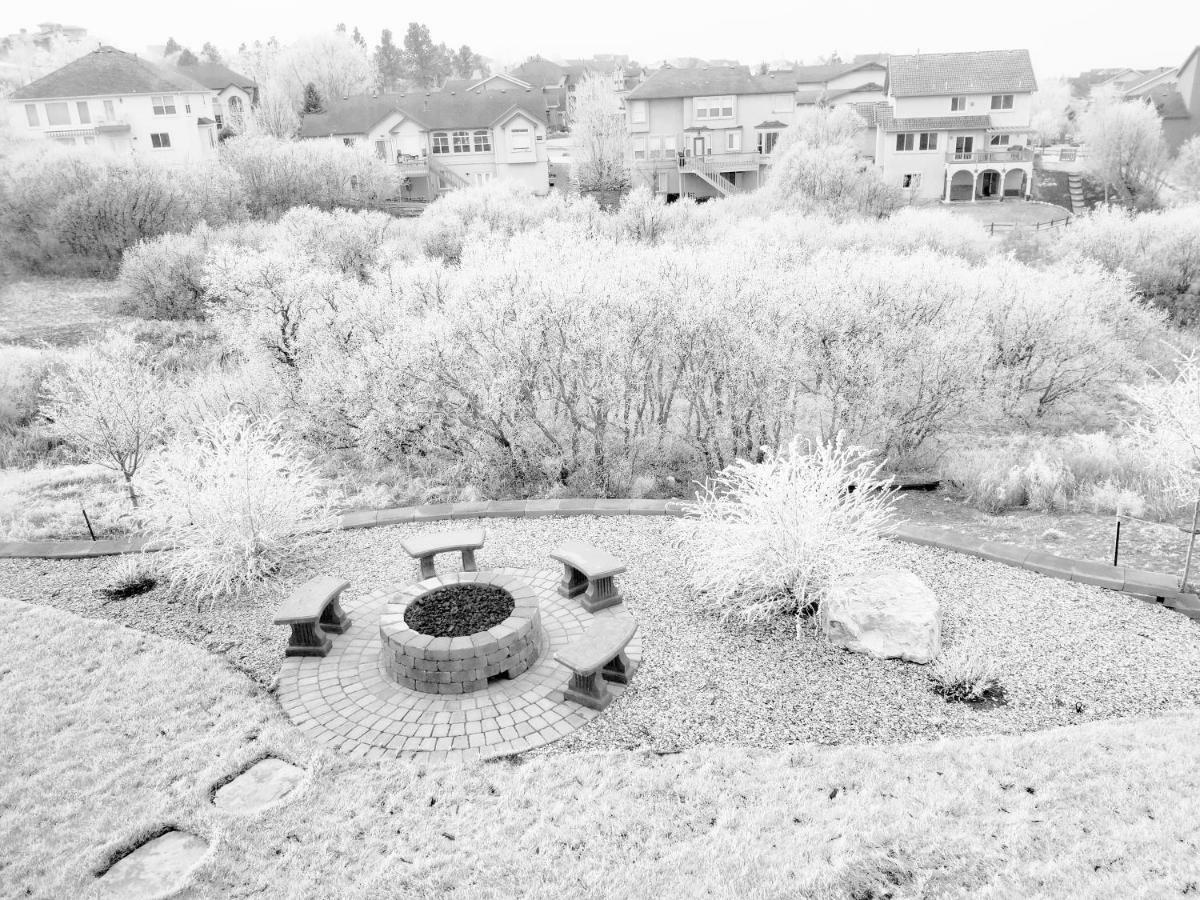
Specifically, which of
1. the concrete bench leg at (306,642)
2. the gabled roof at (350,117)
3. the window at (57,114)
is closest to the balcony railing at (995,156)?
the gabled roof at (350,117)

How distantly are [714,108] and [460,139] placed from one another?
15.9 metres

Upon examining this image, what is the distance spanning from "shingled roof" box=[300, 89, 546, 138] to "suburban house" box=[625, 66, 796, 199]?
7.08m

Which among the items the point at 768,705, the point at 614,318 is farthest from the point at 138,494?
the point at 768,705

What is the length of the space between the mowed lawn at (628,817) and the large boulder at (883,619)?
1279 millimetres

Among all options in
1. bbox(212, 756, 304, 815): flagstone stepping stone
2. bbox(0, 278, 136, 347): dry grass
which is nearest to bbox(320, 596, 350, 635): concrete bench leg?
bbox(212, 756, 304, 815): flagstone stepping stone

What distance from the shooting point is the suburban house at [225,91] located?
54906 millimetres

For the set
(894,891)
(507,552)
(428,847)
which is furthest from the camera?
(507,552)

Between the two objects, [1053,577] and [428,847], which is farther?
[1053,577]

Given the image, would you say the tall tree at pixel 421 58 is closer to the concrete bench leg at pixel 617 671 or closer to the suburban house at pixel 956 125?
the suburban house at pixel 956 125

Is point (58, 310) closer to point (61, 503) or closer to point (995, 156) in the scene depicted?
point (61, 503)

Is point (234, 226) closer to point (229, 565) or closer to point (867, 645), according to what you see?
point (229, 565)

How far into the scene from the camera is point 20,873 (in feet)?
16.1

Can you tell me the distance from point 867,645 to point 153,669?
6429mm

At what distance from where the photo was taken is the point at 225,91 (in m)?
56.2
